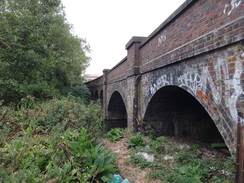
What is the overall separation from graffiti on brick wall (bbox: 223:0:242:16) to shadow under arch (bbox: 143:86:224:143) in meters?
3.38

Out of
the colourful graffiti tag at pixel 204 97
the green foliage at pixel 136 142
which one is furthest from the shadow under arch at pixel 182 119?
the colourful graffiti tag at pixel 204 97

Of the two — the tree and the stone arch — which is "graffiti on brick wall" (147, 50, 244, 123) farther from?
the tree

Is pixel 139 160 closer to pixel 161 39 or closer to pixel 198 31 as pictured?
pixel 198 31

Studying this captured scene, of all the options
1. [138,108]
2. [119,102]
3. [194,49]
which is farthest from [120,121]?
[194,49]

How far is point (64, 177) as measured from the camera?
2.17 meters

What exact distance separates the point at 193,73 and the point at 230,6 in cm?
120

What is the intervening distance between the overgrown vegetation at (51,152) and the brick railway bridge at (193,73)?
192 centimetres

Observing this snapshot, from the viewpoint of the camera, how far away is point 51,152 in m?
2.57

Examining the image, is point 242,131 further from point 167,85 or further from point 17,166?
point 17,166

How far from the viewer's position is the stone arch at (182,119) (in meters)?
5.77

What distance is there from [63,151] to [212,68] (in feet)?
8.70

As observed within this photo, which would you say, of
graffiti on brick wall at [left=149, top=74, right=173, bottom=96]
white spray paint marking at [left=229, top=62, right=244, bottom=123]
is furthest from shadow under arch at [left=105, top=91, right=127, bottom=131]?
white spray paint marking at [left=229, top=62, right=244, bottom=123]

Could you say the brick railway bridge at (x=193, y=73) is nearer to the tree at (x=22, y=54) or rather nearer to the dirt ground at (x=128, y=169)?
the dirt ground at (x=128, y=169)

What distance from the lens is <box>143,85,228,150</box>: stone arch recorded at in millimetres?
5770
